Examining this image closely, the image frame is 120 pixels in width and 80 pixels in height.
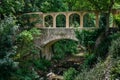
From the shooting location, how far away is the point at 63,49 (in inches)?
1244

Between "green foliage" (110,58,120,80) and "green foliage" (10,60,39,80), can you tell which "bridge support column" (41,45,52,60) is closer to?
"green foliage" (10,60,39,80)

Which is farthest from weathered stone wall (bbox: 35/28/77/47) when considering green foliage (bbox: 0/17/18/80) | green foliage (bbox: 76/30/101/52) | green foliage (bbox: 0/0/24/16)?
green foliage (bbox: 0/17/18/80)

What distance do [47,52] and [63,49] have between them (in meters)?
1.92

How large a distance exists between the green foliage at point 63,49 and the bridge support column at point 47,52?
0.54 metres

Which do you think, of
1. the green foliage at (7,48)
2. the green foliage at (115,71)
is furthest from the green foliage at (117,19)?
the green foliage at (115,71)

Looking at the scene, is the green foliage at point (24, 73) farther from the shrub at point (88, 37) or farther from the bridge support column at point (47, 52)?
the bridge support column at point (47, 52)

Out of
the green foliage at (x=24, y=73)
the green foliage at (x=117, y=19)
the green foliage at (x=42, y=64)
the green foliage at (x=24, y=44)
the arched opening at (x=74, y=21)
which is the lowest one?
the green foliage at (x=42, y=64)

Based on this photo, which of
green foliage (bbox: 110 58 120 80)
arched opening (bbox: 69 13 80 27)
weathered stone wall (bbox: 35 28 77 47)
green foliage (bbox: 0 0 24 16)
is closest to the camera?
green foliage (bbox: 110 58 120 80)

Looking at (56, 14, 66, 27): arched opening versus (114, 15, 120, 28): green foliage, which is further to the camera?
(56, 14, 66, 27): arched opening

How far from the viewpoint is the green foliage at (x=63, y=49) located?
102 ft

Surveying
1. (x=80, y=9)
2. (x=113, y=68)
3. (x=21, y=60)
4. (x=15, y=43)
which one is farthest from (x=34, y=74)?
(x=113, y=68)

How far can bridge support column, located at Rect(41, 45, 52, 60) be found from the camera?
29628 mm

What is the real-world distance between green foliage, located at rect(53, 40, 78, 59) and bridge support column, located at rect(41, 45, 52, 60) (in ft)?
1.78

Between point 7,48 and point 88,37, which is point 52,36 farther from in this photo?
point 7,48
